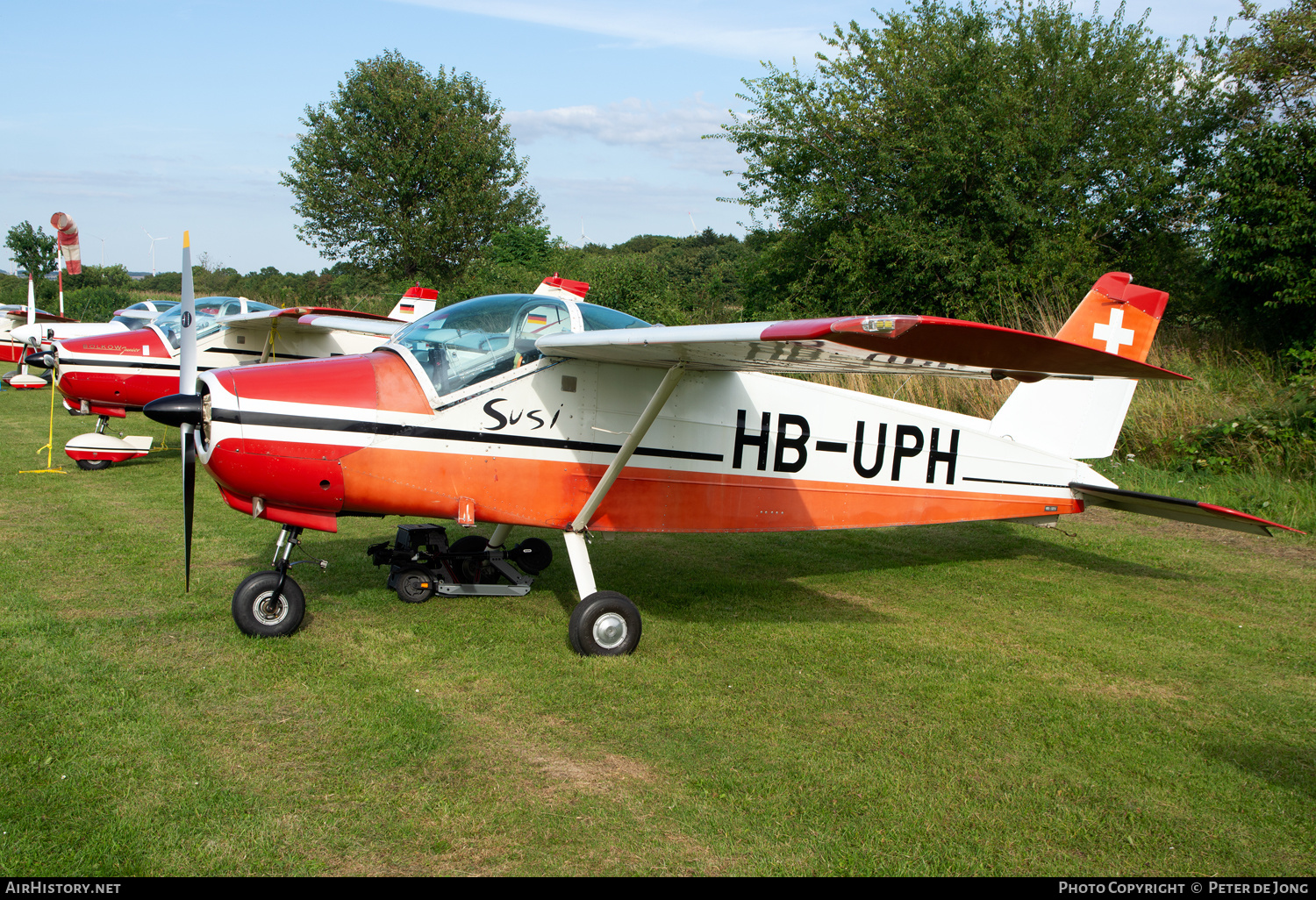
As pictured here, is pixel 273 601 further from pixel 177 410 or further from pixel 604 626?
pixel 604 626

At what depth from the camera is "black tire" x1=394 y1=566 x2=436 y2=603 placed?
609cm

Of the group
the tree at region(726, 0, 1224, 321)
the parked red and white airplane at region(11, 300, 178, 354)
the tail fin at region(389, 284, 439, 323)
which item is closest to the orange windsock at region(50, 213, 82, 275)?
the parked red and white airplane at region(11, 300, 178, 354)

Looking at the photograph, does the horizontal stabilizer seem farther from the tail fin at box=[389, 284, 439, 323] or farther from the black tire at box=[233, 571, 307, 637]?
the tail fin at box=[389, 284, 439, 323]

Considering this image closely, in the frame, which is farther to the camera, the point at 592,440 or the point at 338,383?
the point at 592,440

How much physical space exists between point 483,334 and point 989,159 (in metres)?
15.4

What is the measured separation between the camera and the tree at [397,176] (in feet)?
128

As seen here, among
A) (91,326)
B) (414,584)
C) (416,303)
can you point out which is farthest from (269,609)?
(91,326)

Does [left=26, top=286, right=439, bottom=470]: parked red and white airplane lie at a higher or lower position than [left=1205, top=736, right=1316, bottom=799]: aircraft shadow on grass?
higher

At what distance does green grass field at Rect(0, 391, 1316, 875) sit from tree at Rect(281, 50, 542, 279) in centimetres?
3410

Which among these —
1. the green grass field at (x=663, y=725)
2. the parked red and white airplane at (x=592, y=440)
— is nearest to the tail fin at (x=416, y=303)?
the green grass field at (x=663, y=725)

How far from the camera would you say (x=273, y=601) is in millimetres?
5293

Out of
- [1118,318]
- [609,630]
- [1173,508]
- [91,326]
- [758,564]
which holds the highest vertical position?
[1118,318]

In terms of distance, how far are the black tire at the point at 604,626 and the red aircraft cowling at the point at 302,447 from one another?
1.57 m
